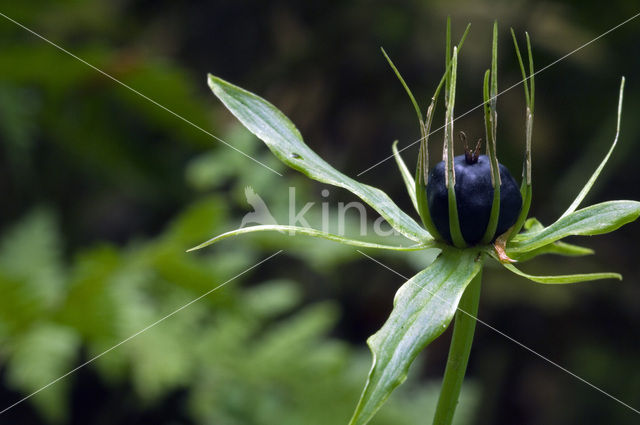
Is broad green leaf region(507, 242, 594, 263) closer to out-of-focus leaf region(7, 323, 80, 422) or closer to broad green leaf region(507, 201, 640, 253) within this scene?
broad green leaf region(507, 201, 640, 253)

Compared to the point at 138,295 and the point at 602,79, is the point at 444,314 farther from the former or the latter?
the point at 602,79

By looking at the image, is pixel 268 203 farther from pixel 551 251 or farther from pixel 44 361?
pixel 551 251

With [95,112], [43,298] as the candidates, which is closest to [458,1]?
[95,112]

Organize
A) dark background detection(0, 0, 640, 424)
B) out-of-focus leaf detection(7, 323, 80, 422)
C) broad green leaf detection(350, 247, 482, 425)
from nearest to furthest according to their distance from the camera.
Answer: broad green leaf detection(350, 247, 482, 425) → out-of-focus leaf detection(7, 323, 80, 422) → dark background detection(0, 0, 640, 424)

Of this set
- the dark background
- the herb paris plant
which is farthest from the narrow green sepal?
the dark background

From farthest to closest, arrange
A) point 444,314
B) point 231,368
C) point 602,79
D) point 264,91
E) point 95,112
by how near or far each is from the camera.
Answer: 1. point 264,91
2. point 602,79
3. point 95,112
4. point 231,368
5. point 444,314

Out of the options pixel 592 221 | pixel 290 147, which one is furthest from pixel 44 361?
pixel 592 221

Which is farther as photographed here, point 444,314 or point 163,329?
point 163,329
